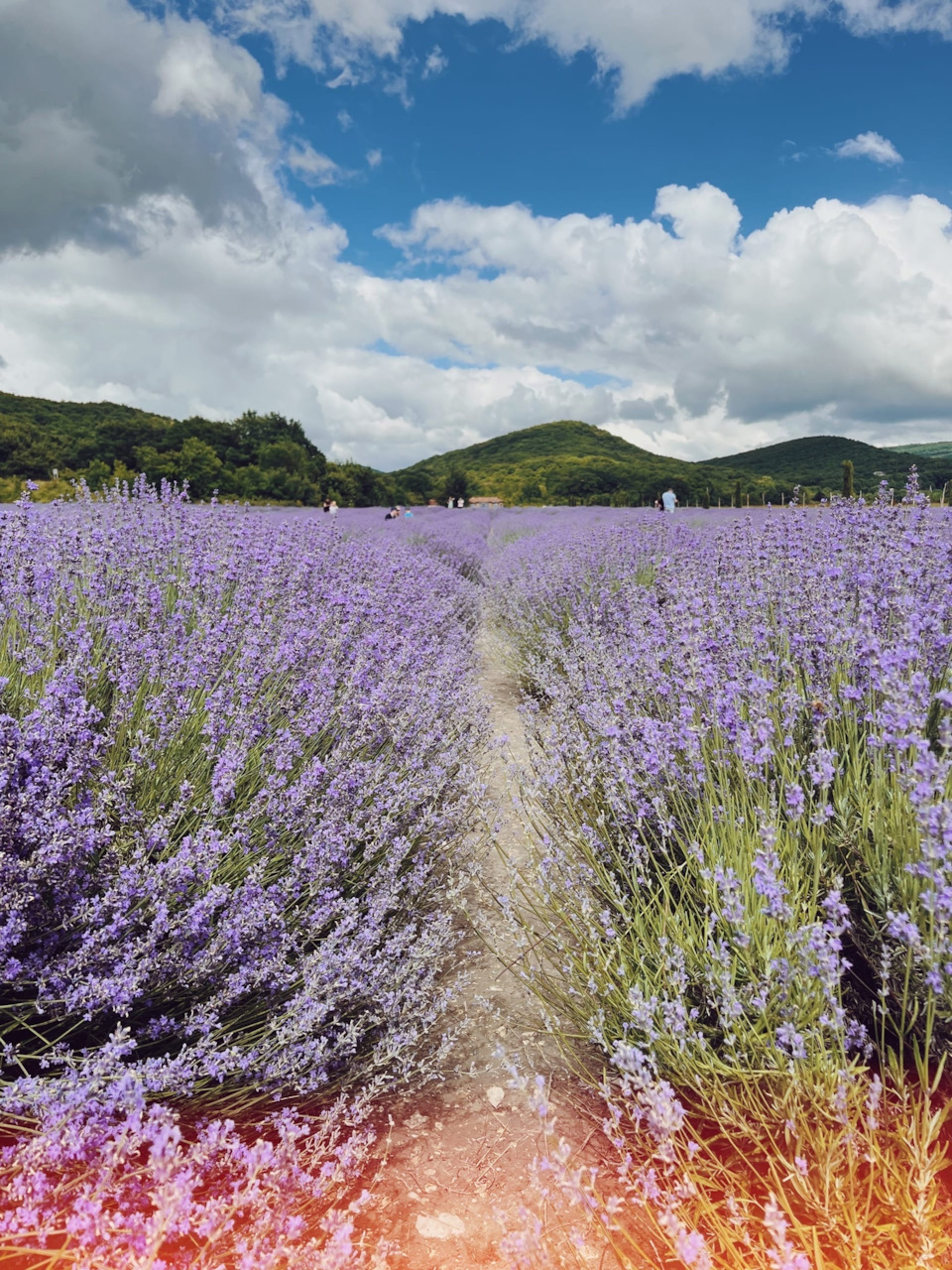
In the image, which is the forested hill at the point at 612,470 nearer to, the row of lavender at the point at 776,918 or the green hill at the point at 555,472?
the green hill at the point at 555,472

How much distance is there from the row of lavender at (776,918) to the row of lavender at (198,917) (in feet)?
1.57

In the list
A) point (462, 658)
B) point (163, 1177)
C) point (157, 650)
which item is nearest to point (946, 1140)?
point (163, 1177)

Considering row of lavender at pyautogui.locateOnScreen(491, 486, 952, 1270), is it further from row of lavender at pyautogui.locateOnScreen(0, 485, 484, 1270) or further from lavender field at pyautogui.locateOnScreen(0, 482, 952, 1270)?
row of lavender at pyautogui.locateOnScreen(0, 485, 484, 1270)

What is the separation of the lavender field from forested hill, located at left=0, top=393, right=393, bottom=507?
2094 centimetres

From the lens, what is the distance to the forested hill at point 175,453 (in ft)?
88.2

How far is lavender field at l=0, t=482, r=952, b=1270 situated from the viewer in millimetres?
1227

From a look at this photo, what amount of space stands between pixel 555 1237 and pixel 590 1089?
48 centimetres

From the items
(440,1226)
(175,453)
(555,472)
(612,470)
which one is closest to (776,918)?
(440,1226)

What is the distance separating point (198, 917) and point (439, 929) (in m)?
0.73

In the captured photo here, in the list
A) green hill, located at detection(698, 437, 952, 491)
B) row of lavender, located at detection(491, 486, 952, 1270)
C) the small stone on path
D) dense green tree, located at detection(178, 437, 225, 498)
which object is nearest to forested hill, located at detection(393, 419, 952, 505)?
green hill, located at detection(698, 437, 952, 491)

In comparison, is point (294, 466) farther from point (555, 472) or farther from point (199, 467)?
point (555, 472)

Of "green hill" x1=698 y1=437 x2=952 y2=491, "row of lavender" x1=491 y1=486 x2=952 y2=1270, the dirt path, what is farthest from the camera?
"green hill" x1=698 y1=437 x2=952 y2=491

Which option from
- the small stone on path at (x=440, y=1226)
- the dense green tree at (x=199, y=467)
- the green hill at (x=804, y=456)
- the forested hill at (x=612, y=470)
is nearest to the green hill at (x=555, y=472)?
the forested hill at (x=612, y=470)

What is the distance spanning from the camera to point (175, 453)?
3253 centimetres
